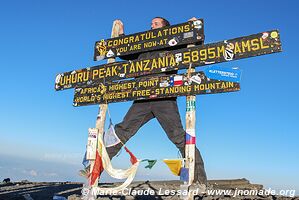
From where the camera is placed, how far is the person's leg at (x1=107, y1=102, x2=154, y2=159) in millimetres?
7629

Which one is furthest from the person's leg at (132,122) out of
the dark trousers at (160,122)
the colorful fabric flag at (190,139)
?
the colorful fabric flag at (190,139)

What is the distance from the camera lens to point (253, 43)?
642cm

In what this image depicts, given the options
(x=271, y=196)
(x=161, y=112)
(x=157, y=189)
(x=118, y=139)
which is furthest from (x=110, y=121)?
(x=271, y=196)

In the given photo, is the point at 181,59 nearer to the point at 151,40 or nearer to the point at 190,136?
the point at 151,40

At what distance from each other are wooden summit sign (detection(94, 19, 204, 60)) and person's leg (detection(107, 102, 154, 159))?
1.42m

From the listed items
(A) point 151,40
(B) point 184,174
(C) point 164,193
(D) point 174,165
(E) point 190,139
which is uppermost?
(A) point 151,40

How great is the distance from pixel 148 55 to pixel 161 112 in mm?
1523

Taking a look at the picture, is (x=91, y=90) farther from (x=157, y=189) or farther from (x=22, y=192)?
(x=22, y=192)

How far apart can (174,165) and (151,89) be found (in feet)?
6.00

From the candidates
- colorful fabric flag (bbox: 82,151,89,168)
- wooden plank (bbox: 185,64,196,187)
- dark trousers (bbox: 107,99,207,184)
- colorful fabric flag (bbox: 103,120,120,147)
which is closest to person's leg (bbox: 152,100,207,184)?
dark trousers (bbox: 107,99,207,184)

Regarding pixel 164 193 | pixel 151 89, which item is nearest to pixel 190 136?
pixel 151 89

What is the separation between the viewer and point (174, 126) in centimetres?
707

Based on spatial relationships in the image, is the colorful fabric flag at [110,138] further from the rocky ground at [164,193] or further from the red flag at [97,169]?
the rocky ground at [164,193]

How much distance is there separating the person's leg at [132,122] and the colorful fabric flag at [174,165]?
1.39 metres
